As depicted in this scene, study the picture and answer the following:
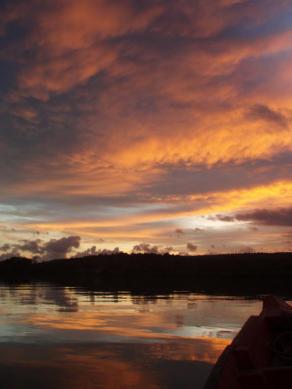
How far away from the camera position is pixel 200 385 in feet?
38.1

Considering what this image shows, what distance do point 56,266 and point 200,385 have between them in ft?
315

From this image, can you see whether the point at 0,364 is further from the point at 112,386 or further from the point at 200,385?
the point at 200,385

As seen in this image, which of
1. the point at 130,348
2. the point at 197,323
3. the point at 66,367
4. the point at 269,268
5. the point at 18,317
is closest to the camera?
the point at 66,367

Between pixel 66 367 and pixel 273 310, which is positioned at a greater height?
pixel 273 310

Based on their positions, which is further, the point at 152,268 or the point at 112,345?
the point at 152,268

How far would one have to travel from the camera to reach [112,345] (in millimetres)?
16422

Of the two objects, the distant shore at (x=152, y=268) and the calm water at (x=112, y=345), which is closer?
the calm water at (x=112, y=345)

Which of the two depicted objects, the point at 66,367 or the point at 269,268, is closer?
the point at 66,367

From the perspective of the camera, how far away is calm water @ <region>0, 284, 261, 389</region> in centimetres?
1219

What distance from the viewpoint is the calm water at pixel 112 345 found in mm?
12188

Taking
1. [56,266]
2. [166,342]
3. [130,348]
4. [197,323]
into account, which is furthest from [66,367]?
[56,266]

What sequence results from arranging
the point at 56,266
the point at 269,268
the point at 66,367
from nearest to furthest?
the point at 66,367 < the point at 269,268 < the point at 56,266

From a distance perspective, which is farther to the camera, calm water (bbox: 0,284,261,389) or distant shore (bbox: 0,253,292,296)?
distant shore (bbox: 0,253,292,296)

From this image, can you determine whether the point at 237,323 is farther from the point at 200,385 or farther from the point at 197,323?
the point at 200,385
